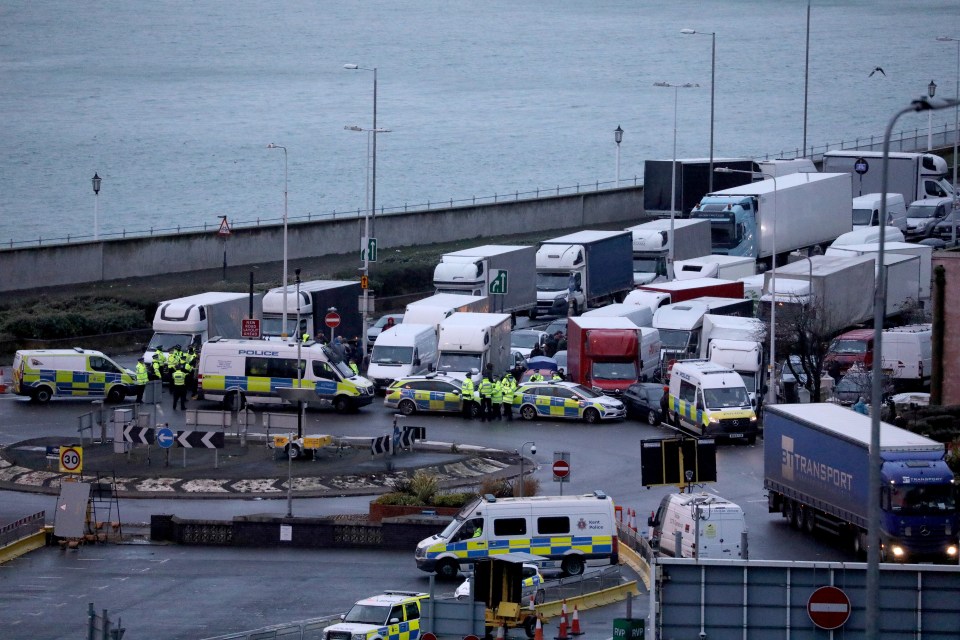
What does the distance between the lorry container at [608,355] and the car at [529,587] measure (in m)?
16.4

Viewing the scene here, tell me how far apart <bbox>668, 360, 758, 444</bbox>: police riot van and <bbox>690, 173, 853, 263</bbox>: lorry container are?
739 inches

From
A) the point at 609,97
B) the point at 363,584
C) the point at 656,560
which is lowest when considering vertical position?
the point at 363,584

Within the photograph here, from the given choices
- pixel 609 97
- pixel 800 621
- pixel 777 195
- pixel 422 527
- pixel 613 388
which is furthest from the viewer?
pixel 609 97

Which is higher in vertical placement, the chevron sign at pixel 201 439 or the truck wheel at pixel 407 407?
the chevron sign at pixel 201 439

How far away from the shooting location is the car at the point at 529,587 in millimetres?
21447

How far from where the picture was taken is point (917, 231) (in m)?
61.2

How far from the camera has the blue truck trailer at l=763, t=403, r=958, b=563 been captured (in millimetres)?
24703

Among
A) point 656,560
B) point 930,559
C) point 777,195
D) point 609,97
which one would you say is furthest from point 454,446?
point 609,97

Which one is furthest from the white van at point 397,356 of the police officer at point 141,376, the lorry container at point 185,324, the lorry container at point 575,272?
the lorry container at point 575,272

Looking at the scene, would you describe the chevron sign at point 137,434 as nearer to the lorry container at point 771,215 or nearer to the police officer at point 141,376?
the police officer at point 141,376

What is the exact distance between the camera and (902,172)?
66688mm

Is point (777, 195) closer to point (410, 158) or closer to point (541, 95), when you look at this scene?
point (410, 158)

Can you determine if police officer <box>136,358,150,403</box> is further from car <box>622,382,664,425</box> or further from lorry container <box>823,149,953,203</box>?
lorry container <box>823,149,953,203</box>

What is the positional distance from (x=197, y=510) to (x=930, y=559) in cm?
1342
